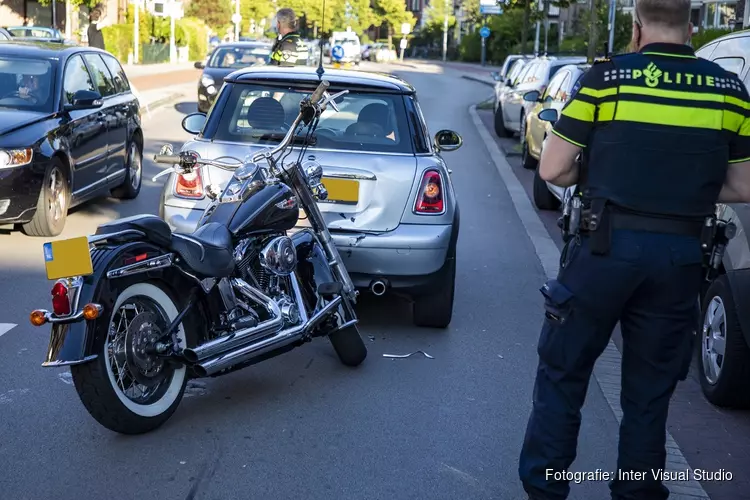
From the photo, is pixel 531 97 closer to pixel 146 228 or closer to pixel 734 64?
pixel 734 64

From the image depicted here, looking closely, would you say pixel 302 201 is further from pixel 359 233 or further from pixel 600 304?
pixel 600 304

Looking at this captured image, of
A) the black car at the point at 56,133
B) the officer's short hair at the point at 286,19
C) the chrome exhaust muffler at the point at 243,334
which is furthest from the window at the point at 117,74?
the chrome exhaust muffler at the point at 243,334

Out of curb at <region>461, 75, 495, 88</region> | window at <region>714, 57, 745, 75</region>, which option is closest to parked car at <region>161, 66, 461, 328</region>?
window at <region>714, 57, 745, 75</region>

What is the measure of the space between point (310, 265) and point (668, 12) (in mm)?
2699

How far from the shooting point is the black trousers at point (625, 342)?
376cm

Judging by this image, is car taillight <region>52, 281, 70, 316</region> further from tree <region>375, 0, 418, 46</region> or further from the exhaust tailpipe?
tree <region>375, 0, 418, 46</region>

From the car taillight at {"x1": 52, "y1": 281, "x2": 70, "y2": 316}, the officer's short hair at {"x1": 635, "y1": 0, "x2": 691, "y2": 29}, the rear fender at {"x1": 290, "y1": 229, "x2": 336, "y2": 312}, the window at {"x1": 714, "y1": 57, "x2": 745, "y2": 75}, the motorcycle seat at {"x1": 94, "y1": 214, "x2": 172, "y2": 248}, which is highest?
the officer's short hair at {"x1": 635, "y1": 0, "x2": 691, "y2": 29}

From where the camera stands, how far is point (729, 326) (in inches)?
218

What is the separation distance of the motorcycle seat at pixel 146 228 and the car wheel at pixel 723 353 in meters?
2.86

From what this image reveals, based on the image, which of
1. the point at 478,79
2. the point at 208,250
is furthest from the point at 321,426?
the point at 478,79

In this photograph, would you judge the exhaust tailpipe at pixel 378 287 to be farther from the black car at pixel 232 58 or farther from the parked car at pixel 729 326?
the black car at pixel 232 58

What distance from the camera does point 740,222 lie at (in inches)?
217

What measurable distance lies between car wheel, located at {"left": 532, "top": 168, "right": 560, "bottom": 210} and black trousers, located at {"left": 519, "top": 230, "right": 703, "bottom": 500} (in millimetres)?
8658

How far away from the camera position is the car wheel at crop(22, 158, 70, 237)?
9203mm
